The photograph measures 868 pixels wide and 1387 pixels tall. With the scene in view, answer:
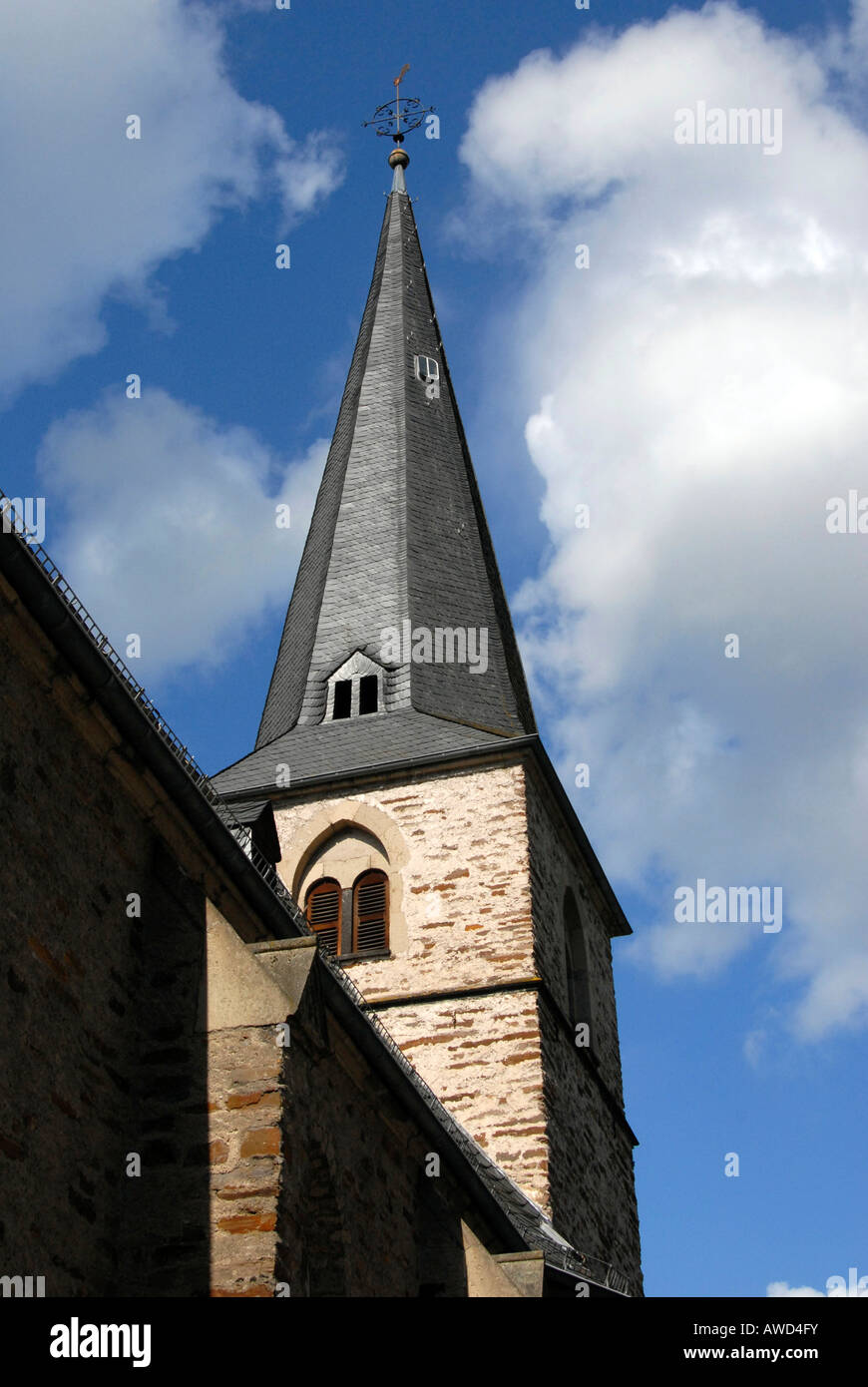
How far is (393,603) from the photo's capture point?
869 inches

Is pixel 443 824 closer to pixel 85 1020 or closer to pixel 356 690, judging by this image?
pixel 356 690

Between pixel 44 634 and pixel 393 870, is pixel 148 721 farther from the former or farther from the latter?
pixel 393 870

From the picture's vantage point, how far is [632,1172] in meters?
20.2

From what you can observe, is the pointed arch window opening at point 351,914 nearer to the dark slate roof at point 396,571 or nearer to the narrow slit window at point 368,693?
the dark slate roof at point 396,571

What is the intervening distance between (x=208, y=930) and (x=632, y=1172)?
13.5 meters

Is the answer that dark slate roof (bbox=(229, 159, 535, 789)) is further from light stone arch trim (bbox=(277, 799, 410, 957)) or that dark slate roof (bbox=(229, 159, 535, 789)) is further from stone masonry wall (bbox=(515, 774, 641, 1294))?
stone masonry wall (bbox=(515, 774, 641, 1294))

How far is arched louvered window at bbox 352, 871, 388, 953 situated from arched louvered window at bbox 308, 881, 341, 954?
228mm

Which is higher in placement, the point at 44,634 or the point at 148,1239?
the point at 44,634

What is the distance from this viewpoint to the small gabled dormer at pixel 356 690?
21.3 meters

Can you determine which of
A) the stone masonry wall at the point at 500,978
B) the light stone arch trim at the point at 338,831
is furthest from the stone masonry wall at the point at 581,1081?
the light stone arch trim at the point at 338,831

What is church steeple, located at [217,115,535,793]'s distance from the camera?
67.9 ft

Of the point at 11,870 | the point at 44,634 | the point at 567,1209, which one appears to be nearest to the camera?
the point at 11,870

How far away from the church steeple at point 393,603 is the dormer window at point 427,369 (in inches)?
0.9

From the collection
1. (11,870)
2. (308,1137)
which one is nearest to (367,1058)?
(308,1137)
